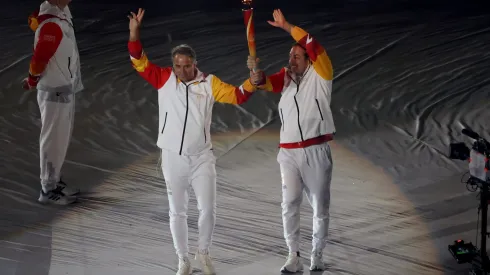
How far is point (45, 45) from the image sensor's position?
203 inches

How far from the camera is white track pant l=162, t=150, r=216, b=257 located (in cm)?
434

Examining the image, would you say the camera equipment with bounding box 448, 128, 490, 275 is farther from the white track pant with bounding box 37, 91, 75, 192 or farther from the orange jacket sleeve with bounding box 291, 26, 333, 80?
the white track pant with bounding box 37, 91, 75, 192

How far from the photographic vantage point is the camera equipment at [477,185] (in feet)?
13.8

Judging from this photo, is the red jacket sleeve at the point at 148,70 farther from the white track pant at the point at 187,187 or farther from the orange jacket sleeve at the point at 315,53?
the orange jacket sleeve at the point at 315,53

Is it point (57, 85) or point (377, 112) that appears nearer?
point (57, 85)

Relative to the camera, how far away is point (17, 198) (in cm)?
548

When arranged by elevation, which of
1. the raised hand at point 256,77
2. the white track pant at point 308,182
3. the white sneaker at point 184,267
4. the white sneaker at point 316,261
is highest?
the raised hand at point 256,77

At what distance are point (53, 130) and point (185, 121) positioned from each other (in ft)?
4.58

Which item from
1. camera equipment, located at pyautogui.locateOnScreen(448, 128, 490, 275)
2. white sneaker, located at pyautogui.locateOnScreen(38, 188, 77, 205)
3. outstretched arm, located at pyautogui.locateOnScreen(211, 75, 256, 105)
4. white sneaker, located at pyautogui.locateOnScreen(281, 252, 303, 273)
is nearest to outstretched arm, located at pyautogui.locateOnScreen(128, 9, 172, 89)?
outstretched arm, located at pyautogui.locateOnScreen(211, 75, 256, 105)

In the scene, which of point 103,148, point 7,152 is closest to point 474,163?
point 103,148

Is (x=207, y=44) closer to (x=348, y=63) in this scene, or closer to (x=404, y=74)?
(x=348, y=63)

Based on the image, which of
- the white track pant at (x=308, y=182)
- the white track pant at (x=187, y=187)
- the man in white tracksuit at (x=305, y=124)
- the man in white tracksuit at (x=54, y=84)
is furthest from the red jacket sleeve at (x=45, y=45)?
the white track pant at (x=308, y=182)

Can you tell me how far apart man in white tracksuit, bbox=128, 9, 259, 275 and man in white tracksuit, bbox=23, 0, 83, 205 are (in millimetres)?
1029

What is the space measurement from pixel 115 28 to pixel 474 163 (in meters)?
5.35
